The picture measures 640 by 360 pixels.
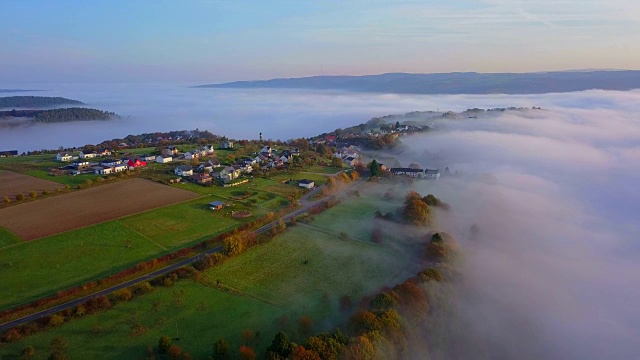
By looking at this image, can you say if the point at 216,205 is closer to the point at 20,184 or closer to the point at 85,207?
the point at 85,207

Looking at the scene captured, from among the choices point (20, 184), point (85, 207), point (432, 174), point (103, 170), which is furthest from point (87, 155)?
point (432, 174)

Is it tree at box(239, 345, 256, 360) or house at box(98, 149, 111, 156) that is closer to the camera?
tree at box(239, 345, 256, 360)

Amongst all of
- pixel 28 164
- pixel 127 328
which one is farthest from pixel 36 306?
pixel 28 164

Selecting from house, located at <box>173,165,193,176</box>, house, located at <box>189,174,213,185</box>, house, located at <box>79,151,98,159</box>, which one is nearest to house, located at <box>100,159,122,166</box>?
house, located at <box>79,151,98,159</box>

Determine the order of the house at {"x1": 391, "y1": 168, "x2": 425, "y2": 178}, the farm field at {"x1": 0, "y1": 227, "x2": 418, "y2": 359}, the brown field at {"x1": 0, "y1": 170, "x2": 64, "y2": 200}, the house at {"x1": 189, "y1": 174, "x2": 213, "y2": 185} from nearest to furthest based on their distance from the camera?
the farm field at {"x1": 0, "y1": 227, "x2": 418, "y2": 359} < the brown field at {"x1": 0, "y1": 170, "x2": 64, "y2": 200} < the house at {"x1": 189, "y1": 174, "x2": 213, "y2": 185} < the house at {"x1": 391, "y1": 168, "x2": 425, "y2": 178}

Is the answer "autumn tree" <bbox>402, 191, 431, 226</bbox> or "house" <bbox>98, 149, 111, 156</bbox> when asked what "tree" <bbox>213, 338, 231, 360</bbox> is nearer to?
→ "autumn tree" <bbox>402, 191, 431, 226</bbox>

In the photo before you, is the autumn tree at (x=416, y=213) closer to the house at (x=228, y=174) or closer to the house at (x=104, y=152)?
the house at (x=228, y=174)
